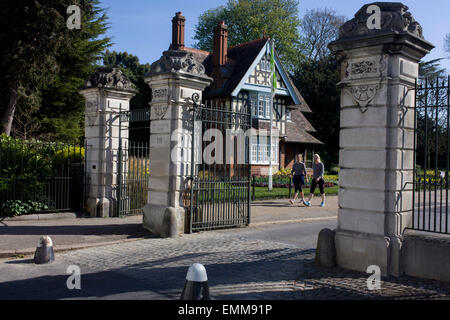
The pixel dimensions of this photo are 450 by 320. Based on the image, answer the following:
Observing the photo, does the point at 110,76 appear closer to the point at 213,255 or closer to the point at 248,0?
the point at 213,255

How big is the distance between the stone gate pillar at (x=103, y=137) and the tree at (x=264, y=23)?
114 feet

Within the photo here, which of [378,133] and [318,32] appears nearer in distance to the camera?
[378,133]

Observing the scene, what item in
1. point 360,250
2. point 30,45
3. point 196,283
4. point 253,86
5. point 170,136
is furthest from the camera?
point 253,86

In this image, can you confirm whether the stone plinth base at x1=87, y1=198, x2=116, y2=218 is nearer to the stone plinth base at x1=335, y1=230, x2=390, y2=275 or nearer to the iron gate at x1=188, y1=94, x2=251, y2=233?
the iron gate at x1=188, y1=94, x2=251, y2=233

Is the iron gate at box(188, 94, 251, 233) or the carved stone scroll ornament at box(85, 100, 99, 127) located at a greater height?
the carved stone scroll ornament at box(85, 100, 99, 127)

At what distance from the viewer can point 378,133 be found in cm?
643

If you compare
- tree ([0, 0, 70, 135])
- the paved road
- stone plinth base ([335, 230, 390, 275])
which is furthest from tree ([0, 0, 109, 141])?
stone plinth base ([335, 230, 390, 275])

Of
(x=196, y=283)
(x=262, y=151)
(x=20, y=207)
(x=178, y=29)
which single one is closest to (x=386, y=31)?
(x=196, y=283)

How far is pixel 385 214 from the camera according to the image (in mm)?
6359

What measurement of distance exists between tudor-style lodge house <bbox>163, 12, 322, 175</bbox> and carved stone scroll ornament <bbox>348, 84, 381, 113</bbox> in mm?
20871

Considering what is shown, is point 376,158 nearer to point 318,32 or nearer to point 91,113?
point 91,113

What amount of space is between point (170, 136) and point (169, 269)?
356cm

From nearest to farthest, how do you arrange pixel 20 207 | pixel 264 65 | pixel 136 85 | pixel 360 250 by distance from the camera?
pixel 360 250 < pixel 20 207 < pixel 264 65 < pixel 136 85

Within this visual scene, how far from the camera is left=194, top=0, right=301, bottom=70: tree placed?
45.0m
